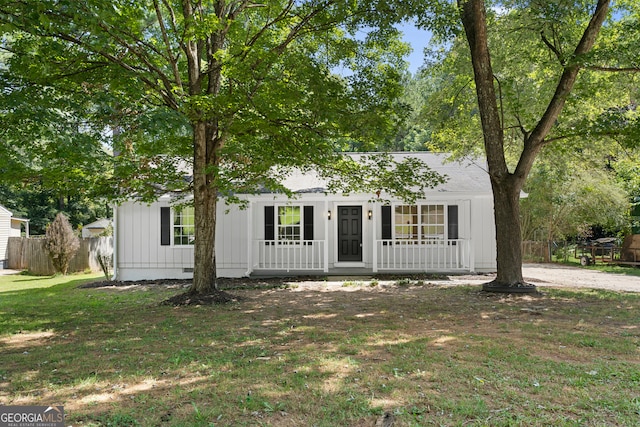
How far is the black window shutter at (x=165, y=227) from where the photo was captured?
14.5 m

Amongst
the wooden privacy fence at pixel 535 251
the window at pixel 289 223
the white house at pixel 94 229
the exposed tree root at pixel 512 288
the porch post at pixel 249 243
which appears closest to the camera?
the exposed tree root at pixel 512 288

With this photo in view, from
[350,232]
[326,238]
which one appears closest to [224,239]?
[326,238]

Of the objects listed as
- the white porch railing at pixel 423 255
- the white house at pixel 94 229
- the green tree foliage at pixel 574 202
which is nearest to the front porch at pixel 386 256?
the white porch railing at pixel 423 255

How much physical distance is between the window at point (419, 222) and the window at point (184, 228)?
6.47 meters

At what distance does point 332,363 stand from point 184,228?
10.5m

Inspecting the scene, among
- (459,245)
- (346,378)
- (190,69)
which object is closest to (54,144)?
(190,69)

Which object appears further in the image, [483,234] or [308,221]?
[308,221]

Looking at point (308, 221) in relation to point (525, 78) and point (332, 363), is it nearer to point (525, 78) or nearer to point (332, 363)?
point (525, 78)

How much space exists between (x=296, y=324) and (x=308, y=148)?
11.0 ft

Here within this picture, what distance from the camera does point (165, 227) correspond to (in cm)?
1454

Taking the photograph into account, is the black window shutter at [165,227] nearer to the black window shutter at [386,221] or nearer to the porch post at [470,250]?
the black window shutter at [386,221]

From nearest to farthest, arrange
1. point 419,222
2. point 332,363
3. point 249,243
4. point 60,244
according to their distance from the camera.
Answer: point 332,363, point 249,243, point 419,222, point 60,244

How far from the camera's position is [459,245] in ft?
47.9

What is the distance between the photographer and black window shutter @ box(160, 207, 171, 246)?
14.5 m
